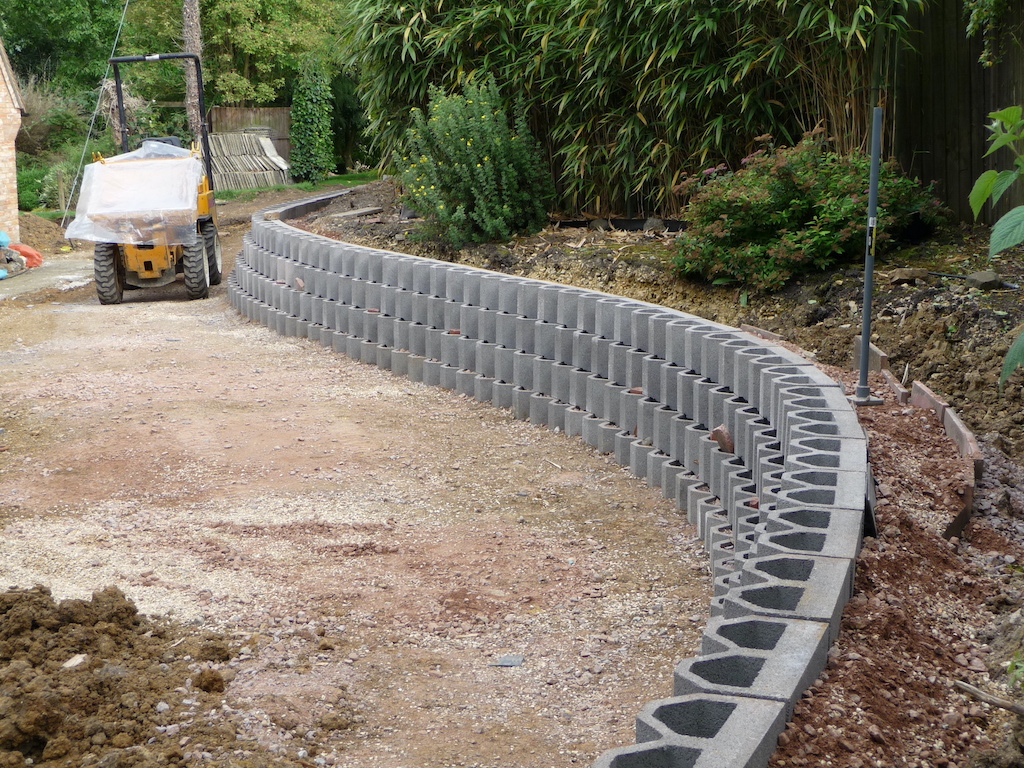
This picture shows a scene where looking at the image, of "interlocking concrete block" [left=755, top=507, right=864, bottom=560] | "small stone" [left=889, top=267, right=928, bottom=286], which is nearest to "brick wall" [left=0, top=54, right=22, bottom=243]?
"small stone" [left=889, top=267, right=928, bottom=286]

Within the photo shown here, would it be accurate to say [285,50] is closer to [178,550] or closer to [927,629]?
[178,550]

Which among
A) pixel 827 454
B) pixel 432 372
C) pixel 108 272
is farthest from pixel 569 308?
pixel 108 272

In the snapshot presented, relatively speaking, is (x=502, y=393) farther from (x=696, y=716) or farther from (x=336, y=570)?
(x=696, y=716)

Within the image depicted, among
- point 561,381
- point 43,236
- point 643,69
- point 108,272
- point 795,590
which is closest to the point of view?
point 795,590

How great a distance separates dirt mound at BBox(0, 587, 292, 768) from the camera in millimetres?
2574

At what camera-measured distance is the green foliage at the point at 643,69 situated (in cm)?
739

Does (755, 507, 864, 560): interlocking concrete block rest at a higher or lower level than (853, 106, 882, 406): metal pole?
lower

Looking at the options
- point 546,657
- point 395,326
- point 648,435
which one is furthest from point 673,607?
point 395,326

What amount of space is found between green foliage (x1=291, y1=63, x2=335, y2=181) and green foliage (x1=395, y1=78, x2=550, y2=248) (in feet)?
49.6

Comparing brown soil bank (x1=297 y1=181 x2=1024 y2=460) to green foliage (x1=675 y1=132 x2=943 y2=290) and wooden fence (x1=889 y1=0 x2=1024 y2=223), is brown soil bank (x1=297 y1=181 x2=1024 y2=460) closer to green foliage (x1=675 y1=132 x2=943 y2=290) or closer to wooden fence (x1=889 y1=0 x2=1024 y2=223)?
green foliage (x1=675 y1=132 x2=943 y2=290)

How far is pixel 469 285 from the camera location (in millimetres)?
6977

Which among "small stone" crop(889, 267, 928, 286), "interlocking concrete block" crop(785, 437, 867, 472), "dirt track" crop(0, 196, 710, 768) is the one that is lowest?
"dirt track" crop(0, 196, 710, 768)

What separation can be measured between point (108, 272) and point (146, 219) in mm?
779

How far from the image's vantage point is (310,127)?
2353 cm
